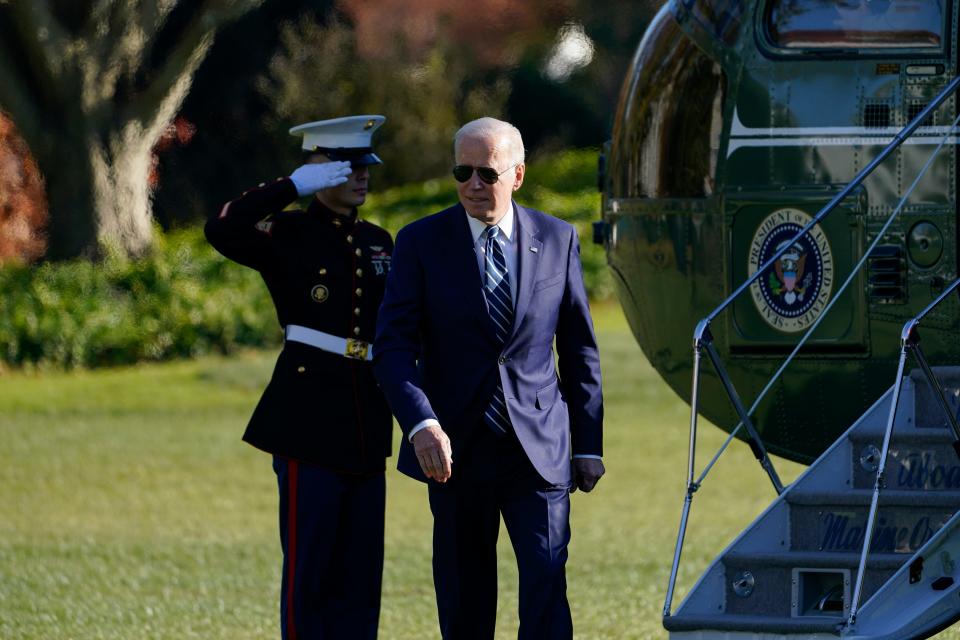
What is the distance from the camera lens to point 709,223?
7.92 metres

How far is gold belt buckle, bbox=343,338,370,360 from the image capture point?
687 cm

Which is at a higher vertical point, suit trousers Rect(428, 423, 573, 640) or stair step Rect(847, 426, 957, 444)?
stair step Rect(847, 426, 957, 444)

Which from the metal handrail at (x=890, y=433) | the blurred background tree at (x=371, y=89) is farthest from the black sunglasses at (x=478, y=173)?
the blurred background tree at (x=371, y=89)

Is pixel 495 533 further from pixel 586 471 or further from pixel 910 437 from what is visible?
pixel 910 437

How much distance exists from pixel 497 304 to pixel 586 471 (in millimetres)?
603

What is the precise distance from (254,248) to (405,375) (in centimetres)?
132

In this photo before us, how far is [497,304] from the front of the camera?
588cm

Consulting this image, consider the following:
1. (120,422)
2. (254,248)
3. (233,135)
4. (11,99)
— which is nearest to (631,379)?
(120,422)

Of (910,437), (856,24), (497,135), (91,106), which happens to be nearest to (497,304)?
(497,135)

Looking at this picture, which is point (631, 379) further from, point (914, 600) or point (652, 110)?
point (914, 600)

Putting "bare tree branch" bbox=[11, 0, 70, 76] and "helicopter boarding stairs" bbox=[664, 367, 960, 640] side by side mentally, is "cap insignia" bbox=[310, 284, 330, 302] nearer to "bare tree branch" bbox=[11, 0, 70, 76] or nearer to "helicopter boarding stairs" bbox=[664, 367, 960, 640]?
"helicopter boarding stairs" bbox=[664, 367, 960, 640]

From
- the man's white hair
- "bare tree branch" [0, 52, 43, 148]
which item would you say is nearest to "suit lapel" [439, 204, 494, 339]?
the man's white hair

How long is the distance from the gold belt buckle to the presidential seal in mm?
1766

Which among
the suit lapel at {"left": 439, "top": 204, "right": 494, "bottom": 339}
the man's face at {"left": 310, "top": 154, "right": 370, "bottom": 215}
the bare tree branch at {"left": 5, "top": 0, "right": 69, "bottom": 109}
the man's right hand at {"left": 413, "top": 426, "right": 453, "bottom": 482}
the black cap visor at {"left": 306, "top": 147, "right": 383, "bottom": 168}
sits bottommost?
the man's right hand at {"left": 413, "top": 426, "right": 453, "bottom": 482}
